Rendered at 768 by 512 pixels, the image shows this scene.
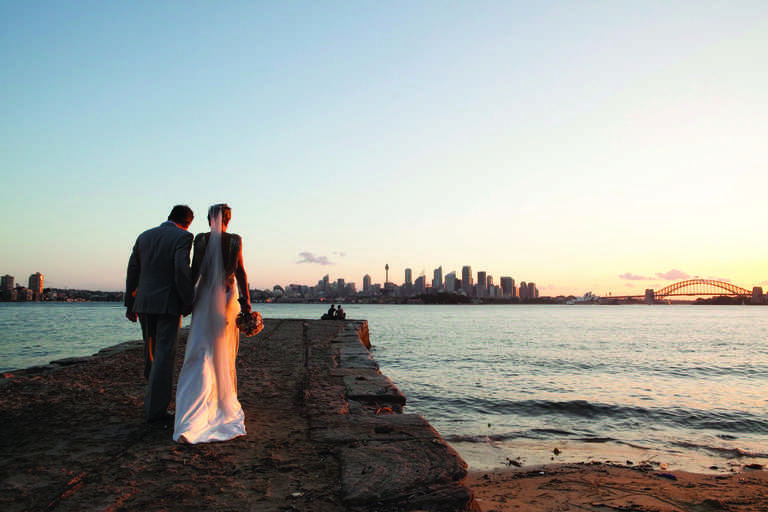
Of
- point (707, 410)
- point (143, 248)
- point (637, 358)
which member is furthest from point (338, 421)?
point (637, 358)

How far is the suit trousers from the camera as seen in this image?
4113 mm

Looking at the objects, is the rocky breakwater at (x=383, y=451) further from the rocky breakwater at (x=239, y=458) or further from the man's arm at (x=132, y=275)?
the man's arm at (x=132, y=275)

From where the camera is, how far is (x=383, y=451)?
3.34m

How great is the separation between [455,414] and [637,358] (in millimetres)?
14739

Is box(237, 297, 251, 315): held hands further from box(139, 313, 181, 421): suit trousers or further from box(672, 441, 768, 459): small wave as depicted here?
box(672, 441, 768, 459): small wave

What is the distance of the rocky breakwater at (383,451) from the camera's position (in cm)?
261

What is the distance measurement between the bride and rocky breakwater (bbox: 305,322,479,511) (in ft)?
2.69

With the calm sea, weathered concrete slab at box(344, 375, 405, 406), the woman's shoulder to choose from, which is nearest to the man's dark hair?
the woman's shoulder

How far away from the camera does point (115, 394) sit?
18.0ft

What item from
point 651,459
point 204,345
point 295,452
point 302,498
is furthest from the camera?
point 651,459

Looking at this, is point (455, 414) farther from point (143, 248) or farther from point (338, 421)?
point (143, 248)

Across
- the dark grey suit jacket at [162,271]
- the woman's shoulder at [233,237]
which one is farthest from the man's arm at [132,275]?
the woman's shoulder at [233,237]

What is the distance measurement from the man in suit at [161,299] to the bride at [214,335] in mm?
138

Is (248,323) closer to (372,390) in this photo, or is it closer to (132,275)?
(132,275)
